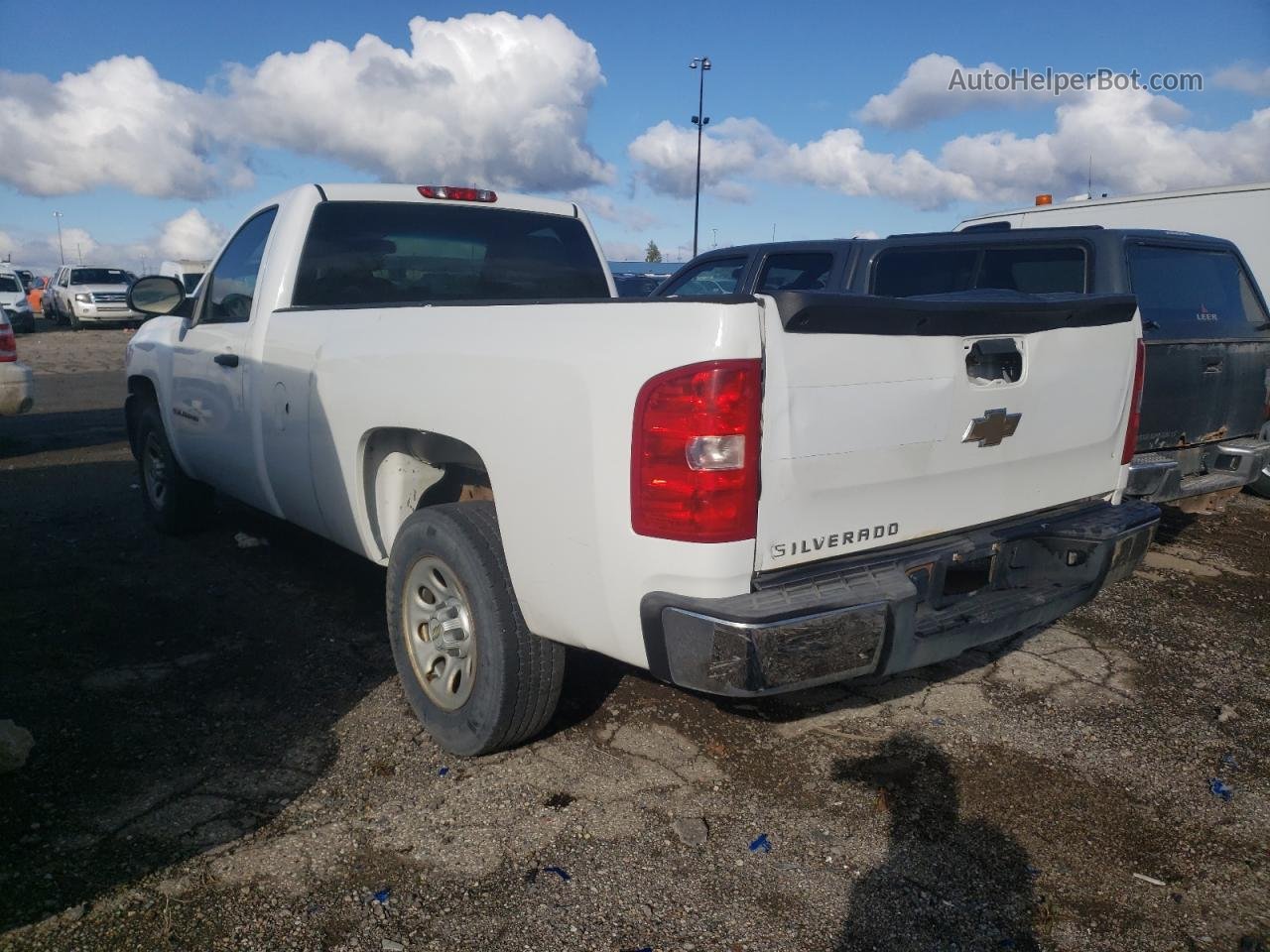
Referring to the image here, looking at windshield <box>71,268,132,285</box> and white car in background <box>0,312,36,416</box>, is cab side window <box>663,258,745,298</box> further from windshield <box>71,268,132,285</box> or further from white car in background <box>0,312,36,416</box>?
windshield <box>71,268,132,285</box>

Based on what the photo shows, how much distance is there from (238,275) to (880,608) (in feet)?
12.2

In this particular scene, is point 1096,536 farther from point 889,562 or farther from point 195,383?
point 195,383

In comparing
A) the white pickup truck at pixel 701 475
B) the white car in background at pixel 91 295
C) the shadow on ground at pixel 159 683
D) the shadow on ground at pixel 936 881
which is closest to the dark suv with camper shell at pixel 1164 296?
the white pickup truck at pixel 701 475

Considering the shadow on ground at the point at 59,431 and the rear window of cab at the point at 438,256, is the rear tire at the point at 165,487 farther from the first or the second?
the shadow on ground at the point at 59,431

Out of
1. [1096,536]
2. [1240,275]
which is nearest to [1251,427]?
[1240,275]

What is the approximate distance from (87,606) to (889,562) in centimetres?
384

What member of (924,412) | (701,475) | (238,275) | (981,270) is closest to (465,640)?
(701,475)

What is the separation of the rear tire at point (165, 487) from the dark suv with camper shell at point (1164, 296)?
12.1ft

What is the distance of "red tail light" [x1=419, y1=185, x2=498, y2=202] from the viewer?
455cm

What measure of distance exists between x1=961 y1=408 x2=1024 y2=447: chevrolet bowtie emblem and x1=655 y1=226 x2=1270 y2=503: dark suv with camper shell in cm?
185

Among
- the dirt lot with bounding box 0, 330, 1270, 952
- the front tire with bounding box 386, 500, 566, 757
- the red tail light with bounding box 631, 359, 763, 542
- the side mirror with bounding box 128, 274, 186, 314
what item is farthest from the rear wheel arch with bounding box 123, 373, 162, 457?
the red tail light with bounding box 631, 359, 763, 542

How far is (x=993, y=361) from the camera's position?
284cm

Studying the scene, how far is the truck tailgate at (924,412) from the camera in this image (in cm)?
237

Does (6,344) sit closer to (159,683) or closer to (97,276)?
(159,683)
